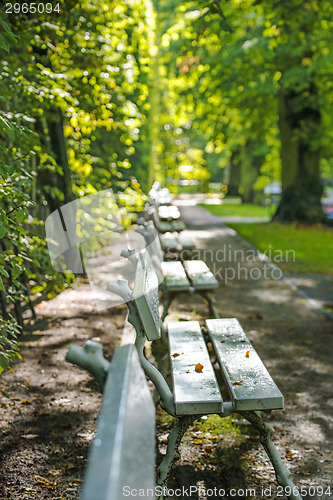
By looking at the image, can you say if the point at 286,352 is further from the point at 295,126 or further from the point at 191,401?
the point at 295,126

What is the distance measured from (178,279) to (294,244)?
28.7 feet

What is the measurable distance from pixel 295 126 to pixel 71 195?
38.8 ft

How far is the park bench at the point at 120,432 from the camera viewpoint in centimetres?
103

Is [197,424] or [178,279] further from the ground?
[178,279]

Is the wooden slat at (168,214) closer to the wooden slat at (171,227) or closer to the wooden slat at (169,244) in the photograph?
the wooden slat at (171,227)

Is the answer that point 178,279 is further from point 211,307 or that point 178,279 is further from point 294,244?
point 294,244

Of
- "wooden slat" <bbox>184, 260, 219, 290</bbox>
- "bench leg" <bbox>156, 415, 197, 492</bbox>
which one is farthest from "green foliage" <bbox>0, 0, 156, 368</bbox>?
"bench leg" <bbox>156, 415, 197, 492</bbox>

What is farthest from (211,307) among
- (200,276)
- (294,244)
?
(294,244)

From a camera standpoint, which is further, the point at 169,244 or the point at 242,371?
the point at 169,244

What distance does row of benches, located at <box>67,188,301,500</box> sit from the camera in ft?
3.73

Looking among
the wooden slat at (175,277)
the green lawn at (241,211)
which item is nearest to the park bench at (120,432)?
the wooden slat at (175,277)

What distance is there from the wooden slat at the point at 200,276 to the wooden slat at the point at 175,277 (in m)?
0.07

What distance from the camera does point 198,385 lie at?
297 centimetres

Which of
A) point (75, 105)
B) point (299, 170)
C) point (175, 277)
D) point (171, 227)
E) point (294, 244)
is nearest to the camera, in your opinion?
point (175, 277)
